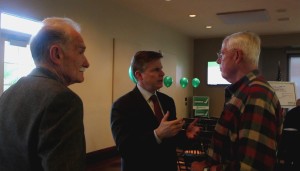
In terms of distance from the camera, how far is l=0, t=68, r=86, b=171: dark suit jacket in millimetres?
929

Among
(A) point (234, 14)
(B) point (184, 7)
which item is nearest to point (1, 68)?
(B) point (184, 7)

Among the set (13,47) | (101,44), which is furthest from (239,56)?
(101,44)

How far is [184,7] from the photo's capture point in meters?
6.31

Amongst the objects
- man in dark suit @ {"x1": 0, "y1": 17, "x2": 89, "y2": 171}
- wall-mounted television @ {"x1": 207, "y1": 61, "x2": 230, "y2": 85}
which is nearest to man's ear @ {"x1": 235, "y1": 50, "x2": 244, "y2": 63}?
man in dark suit @ {"x1": 0, "y1": 17, "x2": 89, "y2": 171}

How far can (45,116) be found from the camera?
94 cm

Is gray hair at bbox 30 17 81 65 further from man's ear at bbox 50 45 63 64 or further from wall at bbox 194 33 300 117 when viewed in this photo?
wall at bbox 194 33 300 117

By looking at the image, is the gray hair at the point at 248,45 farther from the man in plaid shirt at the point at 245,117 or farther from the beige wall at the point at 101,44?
the beige wall at the point at 101,44

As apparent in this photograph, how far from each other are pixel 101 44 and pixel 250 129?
4.60 meters

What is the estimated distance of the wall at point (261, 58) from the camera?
9.16 m

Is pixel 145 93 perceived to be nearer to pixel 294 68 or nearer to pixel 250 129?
pixel 250 129

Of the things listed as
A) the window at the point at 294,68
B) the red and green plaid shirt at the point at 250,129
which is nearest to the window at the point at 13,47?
the red and green plaid shirt at the point at 250,129

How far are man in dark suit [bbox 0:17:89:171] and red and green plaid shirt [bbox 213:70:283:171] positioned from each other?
0.75m

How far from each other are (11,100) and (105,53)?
15.8 ft

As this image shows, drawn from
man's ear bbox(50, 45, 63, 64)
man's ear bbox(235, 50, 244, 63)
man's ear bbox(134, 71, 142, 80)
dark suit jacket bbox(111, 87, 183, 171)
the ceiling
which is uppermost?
the ceiling
